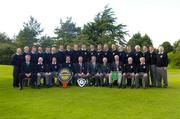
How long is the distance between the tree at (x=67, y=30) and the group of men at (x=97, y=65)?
5242 cm

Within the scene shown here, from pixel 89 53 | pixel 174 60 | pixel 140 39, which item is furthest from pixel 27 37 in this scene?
pixel 89 53

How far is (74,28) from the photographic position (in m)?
78.2

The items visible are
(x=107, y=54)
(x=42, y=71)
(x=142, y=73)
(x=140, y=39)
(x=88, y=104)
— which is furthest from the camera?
(x=140, y=39)

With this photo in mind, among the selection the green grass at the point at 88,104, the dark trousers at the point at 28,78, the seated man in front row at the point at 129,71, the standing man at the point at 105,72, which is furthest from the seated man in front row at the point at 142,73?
the dark trousers at the point at 28,78

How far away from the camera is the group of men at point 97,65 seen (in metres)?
17.3

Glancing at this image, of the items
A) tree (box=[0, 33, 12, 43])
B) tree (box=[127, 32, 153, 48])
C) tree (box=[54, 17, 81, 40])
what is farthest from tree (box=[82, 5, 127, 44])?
tree (box=[0, 33, 12, 43])

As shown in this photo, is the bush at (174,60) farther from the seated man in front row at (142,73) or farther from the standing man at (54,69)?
the standing man at (54,69)

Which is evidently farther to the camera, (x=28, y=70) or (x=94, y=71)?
(x=94, y=71)

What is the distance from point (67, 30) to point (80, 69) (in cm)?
5811

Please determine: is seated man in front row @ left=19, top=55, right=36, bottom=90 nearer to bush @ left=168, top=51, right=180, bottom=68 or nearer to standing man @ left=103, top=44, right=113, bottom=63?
standing man @ left=103, top=44, right=113, bottom=63

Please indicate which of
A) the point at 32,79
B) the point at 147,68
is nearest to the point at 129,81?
the point at 147,68

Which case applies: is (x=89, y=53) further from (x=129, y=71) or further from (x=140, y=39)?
(x=140, y=39)

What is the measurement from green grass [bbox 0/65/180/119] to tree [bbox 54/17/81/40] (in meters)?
55.6

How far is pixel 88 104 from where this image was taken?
12.3 metres
